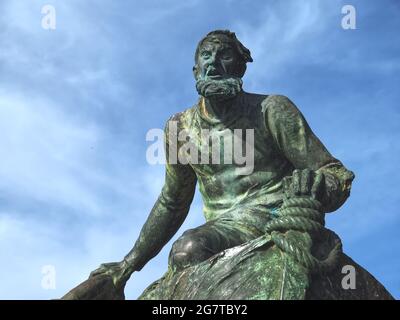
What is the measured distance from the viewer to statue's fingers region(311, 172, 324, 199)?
9.33 m

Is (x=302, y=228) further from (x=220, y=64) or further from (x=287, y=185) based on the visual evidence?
(x=220, y=64)

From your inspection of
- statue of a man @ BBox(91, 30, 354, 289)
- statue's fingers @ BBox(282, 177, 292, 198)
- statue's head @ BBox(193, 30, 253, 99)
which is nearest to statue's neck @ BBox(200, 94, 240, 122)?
statue of a man @ BBox(91, 30, 354, 289)

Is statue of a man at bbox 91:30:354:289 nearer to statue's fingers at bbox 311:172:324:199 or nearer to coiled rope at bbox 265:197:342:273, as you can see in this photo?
statue's fingers at bbox 311:172:324:199

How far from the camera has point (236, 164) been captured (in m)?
10.1

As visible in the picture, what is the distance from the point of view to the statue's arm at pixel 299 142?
971cm

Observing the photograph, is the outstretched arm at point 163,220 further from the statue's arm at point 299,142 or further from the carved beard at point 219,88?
the statue's arm at point 299,142

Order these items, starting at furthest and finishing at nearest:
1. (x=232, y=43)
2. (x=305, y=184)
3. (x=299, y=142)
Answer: (x=232, y=43)
(x=299, y=142)
(x=305, y=184)

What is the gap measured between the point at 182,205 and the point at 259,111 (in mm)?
1288

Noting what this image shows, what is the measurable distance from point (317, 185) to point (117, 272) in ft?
7.57

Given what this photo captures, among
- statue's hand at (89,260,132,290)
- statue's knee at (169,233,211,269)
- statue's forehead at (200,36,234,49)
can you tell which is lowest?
statue's knee at (169,233,211,269)

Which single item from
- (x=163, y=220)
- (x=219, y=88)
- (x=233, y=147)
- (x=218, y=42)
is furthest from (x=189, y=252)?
(x=218, y=42)

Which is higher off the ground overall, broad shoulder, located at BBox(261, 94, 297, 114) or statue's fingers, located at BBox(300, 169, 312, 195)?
broad shoulder, located at BBox(261, 94, 297, 114)

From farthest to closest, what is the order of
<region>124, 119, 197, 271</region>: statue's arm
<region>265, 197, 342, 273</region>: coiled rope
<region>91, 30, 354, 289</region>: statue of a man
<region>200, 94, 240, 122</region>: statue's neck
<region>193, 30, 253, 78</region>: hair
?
<region>124, 119, 197, 271</region>: statue's arm → <region>193, 30, 253, 78</region>: hair → <region>200, 94, 240, 122</region>: statue's neck → <region>91, 30, 354, 289</region>: statue of a man → <region>265, 197, 342, 273</region>: coiled rope
